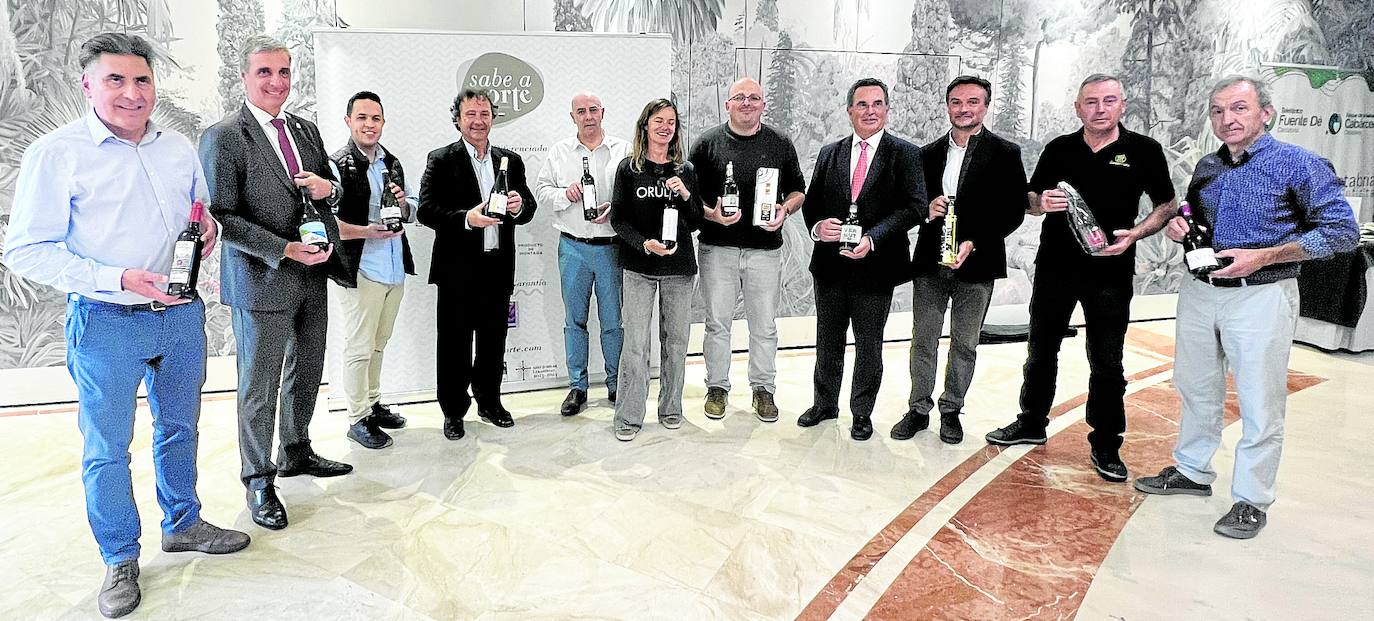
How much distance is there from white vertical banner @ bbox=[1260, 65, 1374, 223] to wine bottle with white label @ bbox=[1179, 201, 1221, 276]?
5.49m

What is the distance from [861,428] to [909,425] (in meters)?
0.26

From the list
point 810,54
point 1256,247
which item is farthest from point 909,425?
point 810,54

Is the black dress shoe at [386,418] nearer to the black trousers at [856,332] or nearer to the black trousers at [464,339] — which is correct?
the black trousers at [464,339]

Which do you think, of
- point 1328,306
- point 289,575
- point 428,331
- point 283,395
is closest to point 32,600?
point 289,575

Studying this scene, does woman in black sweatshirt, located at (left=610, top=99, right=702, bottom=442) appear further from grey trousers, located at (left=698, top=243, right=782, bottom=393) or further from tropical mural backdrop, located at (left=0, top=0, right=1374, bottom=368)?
tropical mural backdrop, located at (left=0, top=0, right=1374, bottom=368)

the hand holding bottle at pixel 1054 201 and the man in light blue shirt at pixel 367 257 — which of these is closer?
the hand holding bottle at pixel 1054 201

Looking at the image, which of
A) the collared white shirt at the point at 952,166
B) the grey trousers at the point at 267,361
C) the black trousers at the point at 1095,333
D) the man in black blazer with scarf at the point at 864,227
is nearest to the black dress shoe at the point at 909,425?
the man in black blazer with scarf at the point at 864,227

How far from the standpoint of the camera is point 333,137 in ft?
15.2

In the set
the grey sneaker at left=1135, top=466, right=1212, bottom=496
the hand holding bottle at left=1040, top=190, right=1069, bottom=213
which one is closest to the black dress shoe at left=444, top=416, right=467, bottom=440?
the hand holding bottle at left=1040, top=190, right=1069, bottom=213

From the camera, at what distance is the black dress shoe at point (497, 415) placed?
4.62 metres

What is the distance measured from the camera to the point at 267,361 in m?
3.30

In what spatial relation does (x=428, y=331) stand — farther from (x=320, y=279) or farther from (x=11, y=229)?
(x=11, y=229)

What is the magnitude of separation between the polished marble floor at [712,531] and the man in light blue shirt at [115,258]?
1.51 ft

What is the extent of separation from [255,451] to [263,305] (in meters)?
0.60
